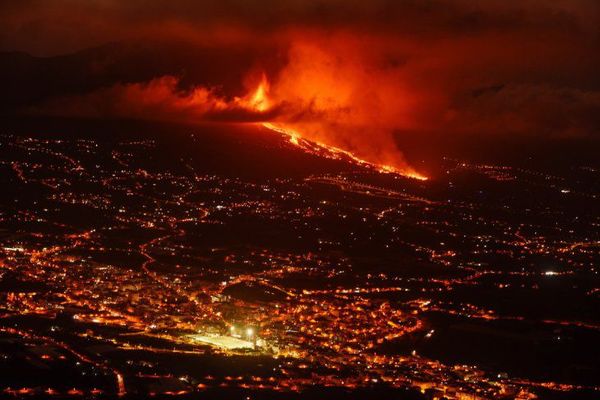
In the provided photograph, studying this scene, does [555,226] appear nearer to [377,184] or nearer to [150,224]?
[377,184]

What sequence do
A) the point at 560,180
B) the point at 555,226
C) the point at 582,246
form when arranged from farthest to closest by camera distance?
the point at 560,180 < the point at 555,226 < the point at 582,246

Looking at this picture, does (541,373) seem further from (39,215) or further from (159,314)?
(39,215)

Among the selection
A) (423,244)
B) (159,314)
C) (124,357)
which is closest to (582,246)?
(423,244)

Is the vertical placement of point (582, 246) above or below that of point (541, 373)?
above

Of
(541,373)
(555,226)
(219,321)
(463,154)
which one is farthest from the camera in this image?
(463,154)

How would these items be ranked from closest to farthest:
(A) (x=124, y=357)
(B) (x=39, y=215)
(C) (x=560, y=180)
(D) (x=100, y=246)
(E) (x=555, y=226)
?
(A) (x=124, y=357) → (D) (x=100, y=246) → (B) (x=39, y=215) → (E) (x=555, y=226) → (C) (x=560, y=180)

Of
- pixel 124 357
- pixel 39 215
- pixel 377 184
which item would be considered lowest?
pixel 124 357


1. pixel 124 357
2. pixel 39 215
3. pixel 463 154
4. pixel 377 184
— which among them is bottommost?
pixel 124 357

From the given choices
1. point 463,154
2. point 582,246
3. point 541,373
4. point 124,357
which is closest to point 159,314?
point 124,357

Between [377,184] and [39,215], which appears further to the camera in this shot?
[377,184]
